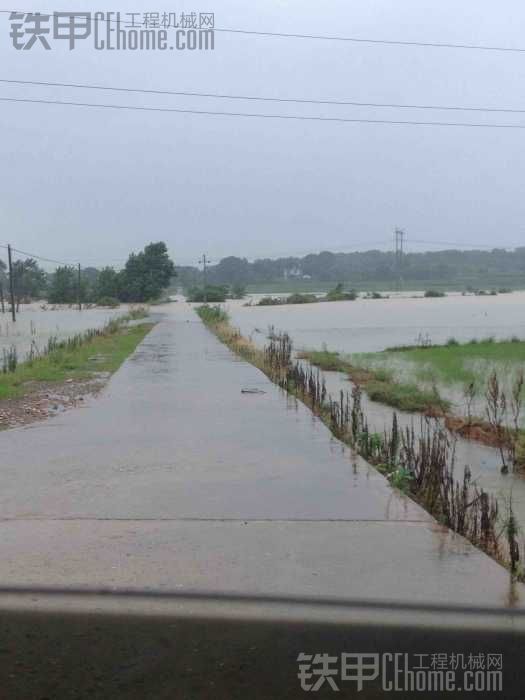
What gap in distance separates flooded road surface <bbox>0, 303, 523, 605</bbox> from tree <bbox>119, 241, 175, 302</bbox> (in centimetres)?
6737

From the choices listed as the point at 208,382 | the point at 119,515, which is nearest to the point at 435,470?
the point at 119,515

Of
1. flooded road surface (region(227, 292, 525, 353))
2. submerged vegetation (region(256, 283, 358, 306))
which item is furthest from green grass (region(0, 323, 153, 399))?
submerged vegetation (region(256, 283, 358, 306))

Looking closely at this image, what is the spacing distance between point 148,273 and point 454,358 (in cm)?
5978

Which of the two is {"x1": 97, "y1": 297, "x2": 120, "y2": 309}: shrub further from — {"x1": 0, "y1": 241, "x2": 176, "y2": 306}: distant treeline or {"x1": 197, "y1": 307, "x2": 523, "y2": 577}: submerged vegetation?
{"x1": 197, "y1": 307, "x2": 523, "y2": 577}: submerged vegetation

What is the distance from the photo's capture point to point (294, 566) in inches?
190

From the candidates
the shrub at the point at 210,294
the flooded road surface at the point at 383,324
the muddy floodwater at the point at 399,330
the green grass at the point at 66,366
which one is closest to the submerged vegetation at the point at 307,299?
the flooded road surface at the point at 383,324

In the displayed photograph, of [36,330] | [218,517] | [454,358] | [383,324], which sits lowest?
[218,517]

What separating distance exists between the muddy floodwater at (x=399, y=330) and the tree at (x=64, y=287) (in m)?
33.1

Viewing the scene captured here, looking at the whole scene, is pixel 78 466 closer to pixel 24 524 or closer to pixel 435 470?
pixel 24 524

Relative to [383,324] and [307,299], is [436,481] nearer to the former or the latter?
[383,324]

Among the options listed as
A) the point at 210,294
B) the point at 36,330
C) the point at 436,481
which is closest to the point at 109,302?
the point at 210,294

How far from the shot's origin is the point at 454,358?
66.0 feet

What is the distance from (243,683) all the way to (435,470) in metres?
3.27

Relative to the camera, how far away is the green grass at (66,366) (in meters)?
14.4
